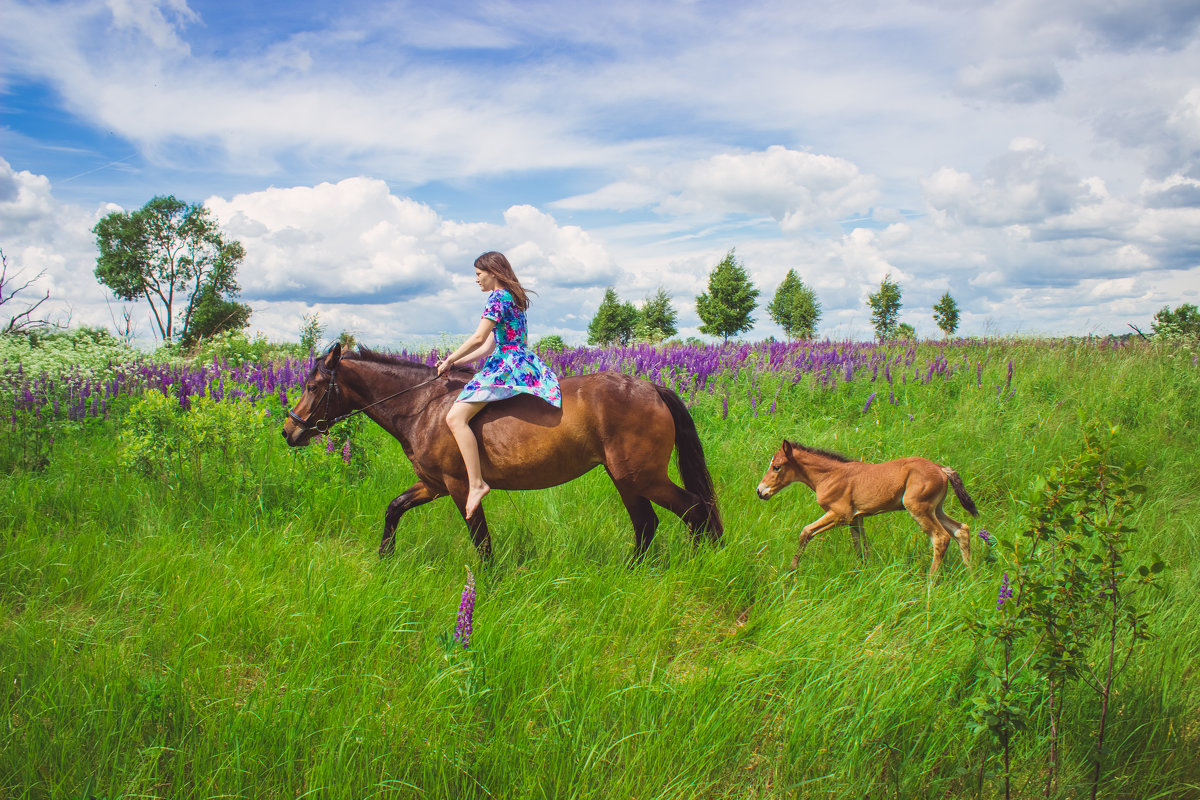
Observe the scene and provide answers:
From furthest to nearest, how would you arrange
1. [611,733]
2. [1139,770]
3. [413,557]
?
[413,557]
[1139,770]
[611,733]

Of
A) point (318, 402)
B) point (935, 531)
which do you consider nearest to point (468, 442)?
point (318, 402)

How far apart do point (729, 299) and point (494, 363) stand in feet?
150

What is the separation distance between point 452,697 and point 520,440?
2.14 meters

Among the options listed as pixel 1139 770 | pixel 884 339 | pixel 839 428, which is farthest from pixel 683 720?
pixel 884 339

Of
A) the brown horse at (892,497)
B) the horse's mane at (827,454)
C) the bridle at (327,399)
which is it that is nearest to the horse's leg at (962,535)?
the brown horse at (892,497)

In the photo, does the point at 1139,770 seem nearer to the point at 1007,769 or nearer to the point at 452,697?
the point at 1007,769

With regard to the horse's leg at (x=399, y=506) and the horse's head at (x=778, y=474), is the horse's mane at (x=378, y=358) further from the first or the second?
the horse's head at (x=778, y=474)

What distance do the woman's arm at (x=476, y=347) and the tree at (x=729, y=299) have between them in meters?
43.9

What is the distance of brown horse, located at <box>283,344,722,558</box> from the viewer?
4691 millimetres

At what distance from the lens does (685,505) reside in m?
4.72

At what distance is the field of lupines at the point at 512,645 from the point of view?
8.16 ft

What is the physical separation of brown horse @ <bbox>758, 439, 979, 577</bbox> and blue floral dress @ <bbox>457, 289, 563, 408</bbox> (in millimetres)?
1940

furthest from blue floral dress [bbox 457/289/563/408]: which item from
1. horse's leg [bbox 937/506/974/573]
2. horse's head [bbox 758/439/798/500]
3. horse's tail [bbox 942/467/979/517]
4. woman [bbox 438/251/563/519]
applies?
horse's leg [bbox 937/506/974/573]

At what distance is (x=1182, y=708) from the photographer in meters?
3.12
